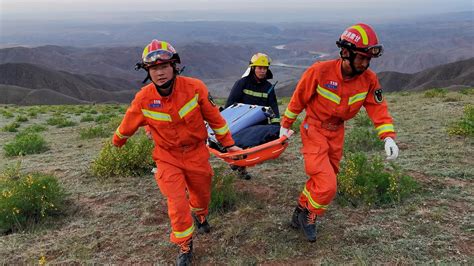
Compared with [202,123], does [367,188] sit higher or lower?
lower

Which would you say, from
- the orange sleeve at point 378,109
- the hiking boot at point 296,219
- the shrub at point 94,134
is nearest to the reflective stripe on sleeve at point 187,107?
the hiking boot at point 296,219

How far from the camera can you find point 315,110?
179 inches

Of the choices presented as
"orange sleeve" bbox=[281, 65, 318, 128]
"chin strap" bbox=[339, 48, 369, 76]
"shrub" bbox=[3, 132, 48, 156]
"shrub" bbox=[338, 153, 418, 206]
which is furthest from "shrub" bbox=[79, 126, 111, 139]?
"chin strap" bbox=[339, 48, 369, 76]

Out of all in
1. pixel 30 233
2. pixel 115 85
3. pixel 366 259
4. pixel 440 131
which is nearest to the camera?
pixel 366 259

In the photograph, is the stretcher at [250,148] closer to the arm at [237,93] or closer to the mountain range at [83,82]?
the arm at [237,93]

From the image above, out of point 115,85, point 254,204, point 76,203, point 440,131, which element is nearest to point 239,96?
point 254,204

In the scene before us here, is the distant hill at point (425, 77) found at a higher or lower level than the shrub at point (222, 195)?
lower

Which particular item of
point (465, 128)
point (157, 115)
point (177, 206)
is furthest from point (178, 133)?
point (465, 128)

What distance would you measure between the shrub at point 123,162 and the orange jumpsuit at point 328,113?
347 centimetres

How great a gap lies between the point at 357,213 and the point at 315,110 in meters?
1.55

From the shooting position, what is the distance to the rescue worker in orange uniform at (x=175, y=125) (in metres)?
4.13

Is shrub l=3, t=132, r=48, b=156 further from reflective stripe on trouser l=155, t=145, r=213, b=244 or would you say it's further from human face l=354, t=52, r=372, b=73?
human face l=354, t=52, r=372, b=73

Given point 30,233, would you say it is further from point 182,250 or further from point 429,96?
point 429,96

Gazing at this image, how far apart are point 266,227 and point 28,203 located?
3148 mm
